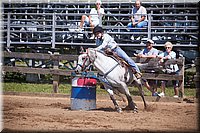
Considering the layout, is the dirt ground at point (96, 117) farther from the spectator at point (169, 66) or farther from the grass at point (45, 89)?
the grass at point (45, 89)

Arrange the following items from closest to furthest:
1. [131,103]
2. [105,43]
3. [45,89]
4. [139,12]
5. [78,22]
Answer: [105,43], [131,103], [139,12], [45,89], [78,22]

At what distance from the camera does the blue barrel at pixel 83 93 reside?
1184 cm

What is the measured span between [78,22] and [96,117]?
7377mm

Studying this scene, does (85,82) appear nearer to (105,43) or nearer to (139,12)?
(105,43)

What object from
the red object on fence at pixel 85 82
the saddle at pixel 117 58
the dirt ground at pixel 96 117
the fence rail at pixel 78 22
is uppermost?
the fence rail at pixel 78 22

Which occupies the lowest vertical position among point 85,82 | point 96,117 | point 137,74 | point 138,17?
point 96,117

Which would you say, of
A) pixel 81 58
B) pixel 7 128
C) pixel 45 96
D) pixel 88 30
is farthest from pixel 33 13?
pixel 7 128

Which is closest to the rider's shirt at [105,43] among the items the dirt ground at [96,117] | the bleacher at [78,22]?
the dirt ground at [96,117]

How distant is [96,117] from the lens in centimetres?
1076

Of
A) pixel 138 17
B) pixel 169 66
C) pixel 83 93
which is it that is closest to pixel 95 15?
pixel 138 17

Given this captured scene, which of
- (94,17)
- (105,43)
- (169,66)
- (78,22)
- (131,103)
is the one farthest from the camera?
(78,22)

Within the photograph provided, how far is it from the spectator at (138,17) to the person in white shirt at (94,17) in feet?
3.24

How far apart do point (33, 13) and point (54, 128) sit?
9.14 metres

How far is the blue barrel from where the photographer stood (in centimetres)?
1184
